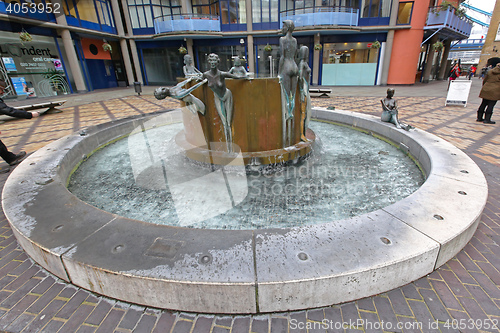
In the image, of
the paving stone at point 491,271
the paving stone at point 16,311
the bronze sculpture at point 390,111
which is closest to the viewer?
the paving stone at point 16,311

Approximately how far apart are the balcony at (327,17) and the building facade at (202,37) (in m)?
0.07

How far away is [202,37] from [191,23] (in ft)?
5.57

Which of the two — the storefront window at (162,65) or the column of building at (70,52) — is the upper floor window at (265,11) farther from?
the column of building at (70,52)

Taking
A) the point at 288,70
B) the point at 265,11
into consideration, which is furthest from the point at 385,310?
the point at 265,11

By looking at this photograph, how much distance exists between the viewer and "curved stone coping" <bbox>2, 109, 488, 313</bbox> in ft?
6.20

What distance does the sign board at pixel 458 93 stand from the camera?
398 inches

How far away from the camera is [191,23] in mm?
20344

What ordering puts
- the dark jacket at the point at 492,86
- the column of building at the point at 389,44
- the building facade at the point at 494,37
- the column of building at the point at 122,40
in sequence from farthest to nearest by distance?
the building facade at the point at 494,37 → the column of building at the point at 122,40 → the column of building at the point at 389,44 → the dark jacket at the point at 492,86

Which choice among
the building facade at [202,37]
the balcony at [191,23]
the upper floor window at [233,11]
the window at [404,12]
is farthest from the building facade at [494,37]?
the balcony at [191,23]

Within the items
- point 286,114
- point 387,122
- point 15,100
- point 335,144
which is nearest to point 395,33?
point 387,122

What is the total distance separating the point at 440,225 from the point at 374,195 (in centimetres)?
120

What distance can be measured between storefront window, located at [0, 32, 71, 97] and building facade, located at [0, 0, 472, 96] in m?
0.06

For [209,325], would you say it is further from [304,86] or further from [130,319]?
[304,86]

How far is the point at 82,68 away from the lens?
19719 mm
